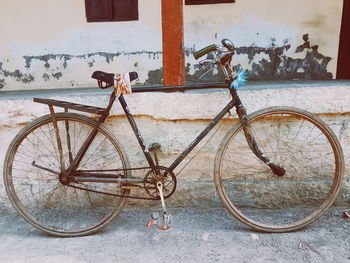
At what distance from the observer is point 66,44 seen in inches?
193

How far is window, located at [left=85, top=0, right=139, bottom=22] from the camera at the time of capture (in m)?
4.77

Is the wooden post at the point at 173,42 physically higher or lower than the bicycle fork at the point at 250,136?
higher

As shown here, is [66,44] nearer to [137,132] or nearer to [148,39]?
[148,39]

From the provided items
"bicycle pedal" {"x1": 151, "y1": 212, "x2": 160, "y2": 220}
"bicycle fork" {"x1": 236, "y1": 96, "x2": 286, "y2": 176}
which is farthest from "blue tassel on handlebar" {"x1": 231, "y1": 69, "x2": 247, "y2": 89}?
"bicycle pedal" {"x1": 151, "y1": 212, "x2": 160, "y2": 220}

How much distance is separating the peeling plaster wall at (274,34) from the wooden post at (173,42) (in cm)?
207

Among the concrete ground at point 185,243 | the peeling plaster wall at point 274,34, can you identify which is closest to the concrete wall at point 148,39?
the peeling plaster wall at point 274,34

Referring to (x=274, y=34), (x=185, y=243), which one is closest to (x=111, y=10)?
(x=274, y=34)

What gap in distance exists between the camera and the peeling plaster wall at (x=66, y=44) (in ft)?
15.7

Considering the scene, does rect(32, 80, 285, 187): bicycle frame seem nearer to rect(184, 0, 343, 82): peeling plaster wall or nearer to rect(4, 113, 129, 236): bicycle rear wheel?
rect(4, 113, 129, 236): bicycle rear wheel

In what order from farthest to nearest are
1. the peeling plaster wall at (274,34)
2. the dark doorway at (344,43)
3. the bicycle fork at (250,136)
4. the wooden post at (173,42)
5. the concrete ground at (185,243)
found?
1. the peeling plaster wall at (274,34)
2. the dark doorway at (344,43)
3. the wooden post at (173,42)
4. the bicycle fork at (250,136)
5. the concrete ground at (185,243)

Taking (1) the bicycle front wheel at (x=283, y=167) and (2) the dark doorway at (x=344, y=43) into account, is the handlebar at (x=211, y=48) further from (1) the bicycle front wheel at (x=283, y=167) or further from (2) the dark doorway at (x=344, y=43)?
(2) the dark doorway at (x=344, y=43)

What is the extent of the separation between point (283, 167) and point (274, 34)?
236 cm

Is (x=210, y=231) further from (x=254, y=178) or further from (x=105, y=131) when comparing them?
(x=105, y=131)

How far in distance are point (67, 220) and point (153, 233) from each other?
0.82 meters
